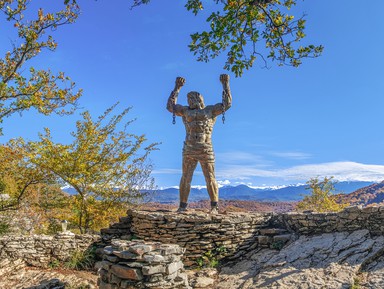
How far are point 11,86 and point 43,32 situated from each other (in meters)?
2.14

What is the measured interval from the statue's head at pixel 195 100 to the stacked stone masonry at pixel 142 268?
4965 millimetres

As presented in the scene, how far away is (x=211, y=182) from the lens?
406 inches

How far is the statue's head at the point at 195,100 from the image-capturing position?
34.9ft

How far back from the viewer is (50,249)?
9.40 metres

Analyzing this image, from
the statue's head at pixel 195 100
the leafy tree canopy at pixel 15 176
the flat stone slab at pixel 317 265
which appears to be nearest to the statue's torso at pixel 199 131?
the statue's head at pixel 195 100

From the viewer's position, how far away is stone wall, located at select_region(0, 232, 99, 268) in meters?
9.09

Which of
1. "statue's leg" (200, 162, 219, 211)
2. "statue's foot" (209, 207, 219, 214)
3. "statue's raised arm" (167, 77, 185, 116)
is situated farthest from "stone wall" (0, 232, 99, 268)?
"statue's raised arm" (167, 77, 185, 116)

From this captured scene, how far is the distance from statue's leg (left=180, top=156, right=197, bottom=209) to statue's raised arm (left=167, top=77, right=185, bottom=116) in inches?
62.3

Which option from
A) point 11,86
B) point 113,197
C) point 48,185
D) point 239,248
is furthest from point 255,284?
point 48,185

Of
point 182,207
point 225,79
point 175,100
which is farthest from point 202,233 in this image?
point 225,79

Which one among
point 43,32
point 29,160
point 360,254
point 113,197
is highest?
point 43,32

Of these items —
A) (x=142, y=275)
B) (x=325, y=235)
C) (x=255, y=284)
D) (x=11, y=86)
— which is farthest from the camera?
(x=11, y=86)

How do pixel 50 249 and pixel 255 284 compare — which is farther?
pixel 50 249

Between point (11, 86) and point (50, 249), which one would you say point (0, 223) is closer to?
point (50, 249)
